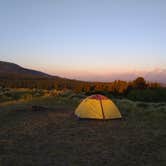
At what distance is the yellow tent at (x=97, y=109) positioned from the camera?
563 inches

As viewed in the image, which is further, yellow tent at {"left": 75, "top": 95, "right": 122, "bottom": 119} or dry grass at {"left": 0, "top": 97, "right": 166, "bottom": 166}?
yellow tent at {"left": 75, "top": 95, "right": 122, "bottom": 119}

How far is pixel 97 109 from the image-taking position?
1442 centimetres

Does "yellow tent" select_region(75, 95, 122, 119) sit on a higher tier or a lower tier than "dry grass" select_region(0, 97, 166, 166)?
higher

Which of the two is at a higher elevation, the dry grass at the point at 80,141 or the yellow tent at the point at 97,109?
the yellow tent at the point at 97,109

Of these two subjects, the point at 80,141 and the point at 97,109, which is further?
the point at 97,109

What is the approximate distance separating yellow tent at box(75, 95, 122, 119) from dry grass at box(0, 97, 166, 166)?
497mm

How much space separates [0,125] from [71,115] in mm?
3965

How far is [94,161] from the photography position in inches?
308

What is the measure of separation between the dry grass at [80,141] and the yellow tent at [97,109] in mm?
497

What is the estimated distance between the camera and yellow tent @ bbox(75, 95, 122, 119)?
1431 cm

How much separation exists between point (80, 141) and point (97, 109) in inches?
180

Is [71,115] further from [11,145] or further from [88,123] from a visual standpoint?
[11,145]

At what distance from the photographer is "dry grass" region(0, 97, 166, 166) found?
7910mm

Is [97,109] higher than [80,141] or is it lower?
higher
